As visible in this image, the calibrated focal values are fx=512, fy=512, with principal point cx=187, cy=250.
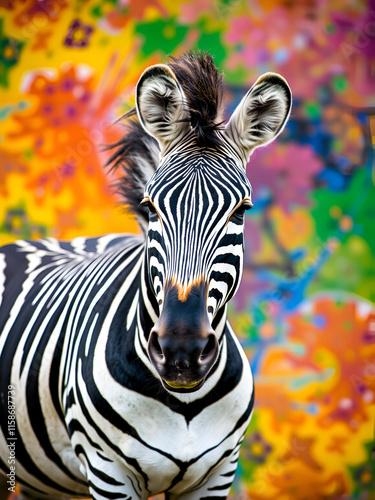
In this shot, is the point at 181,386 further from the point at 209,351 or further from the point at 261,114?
the point at 261,114

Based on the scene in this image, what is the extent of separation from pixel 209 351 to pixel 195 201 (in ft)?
1.50

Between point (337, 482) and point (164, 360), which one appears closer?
point (164, 360)

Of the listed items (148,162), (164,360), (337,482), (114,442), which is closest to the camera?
(164,360)

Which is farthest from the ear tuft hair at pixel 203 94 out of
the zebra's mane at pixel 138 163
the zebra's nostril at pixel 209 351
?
the zebra's nostril at pixel 209 351

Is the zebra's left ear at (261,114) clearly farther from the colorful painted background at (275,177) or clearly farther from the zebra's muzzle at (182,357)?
the colorful painted background at (275,177)

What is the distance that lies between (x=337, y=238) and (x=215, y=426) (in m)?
3.09

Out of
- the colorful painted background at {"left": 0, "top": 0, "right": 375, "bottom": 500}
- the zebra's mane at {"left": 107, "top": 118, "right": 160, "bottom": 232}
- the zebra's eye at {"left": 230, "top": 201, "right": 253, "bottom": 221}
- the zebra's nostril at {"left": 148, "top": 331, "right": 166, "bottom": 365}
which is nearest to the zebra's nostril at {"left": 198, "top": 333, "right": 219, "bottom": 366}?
the zebra's nostril at {"left": 148, "top": 331, "right": 166, "bottom": 365}

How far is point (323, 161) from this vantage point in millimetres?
4652

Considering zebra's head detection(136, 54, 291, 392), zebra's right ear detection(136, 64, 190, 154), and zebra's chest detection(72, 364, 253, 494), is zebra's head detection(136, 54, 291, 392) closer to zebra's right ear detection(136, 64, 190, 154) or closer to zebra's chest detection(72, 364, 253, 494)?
zebra's right ear detection(136, 64, 190, 154)

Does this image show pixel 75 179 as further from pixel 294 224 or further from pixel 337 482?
pixel 337 482

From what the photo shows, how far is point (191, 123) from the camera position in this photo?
1.78 meters

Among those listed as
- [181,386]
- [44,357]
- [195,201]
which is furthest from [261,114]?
[44,357]

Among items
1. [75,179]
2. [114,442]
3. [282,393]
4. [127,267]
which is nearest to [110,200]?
[75,179]

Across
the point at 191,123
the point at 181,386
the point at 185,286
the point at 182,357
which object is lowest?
the point at 181,386
